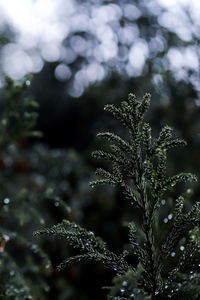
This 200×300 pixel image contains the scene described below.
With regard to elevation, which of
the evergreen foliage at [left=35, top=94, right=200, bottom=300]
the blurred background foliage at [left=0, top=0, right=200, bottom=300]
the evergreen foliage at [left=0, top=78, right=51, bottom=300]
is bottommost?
the evergreen foliage at [left=35, top=94, right=200, bottom=300]

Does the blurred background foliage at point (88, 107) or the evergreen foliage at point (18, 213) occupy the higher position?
the blurred background foliage at point (88, 107)

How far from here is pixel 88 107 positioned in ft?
9.57

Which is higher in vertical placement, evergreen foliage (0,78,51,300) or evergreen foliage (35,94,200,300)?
evergreen foliage (0,78,51,300)

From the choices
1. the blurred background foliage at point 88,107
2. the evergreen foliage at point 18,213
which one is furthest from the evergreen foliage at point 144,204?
the blurred background foliage at point 88,107

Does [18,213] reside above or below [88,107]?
below

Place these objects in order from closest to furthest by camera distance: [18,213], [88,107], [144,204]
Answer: [144,204], [18,213], [88,107]

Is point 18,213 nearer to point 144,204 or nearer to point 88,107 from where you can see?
point 144,204

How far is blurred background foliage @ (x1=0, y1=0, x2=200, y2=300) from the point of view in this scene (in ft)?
6.33

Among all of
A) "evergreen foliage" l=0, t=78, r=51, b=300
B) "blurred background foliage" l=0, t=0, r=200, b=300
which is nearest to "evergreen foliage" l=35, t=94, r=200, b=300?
"evergreen foliage" l=0, t=78, r=51, b=300

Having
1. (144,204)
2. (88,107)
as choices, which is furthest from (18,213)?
(88,107)

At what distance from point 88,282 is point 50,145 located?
1.27m

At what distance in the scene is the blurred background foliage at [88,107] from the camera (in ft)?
6.33

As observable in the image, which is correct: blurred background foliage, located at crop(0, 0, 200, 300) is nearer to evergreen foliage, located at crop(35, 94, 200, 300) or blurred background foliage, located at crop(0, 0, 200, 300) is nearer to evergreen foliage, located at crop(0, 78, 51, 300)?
evergreen foliage, located at crop(0, 78, 51, 300)

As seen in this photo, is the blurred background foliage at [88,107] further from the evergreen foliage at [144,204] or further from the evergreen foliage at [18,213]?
the evergreen foliage at [144,204]
